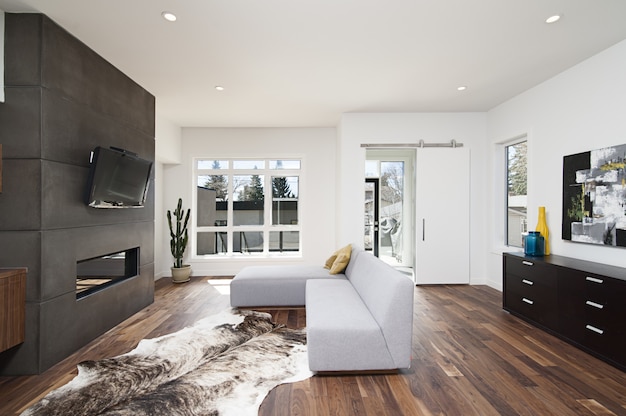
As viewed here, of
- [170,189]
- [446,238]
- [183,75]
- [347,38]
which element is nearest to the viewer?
[347,38]

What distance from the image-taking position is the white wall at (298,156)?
19.6ft

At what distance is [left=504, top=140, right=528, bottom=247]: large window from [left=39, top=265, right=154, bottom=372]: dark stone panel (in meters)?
5.18

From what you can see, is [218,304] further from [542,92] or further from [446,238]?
[542,92]

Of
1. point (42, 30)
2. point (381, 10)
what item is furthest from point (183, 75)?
point (381, 10)

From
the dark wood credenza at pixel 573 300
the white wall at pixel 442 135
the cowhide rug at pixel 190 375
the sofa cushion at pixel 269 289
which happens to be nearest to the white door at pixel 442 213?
the white wall at pixel 442 135

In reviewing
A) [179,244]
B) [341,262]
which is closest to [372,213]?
[341,262]

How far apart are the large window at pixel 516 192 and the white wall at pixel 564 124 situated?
0.77ft

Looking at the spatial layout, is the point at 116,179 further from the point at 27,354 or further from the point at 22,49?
the point at 27,354

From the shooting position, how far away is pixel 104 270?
3303 millimetres

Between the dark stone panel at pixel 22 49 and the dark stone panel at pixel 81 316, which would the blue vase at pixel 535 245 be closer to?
the dark stone panel at pixel 81 316

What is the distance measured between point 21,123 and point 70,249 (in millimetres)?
1047

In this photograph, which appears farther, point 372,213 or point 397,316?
point 372,213

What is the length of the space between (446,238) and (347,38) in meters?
3.54

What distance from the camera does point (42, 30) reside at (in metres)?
2.44
